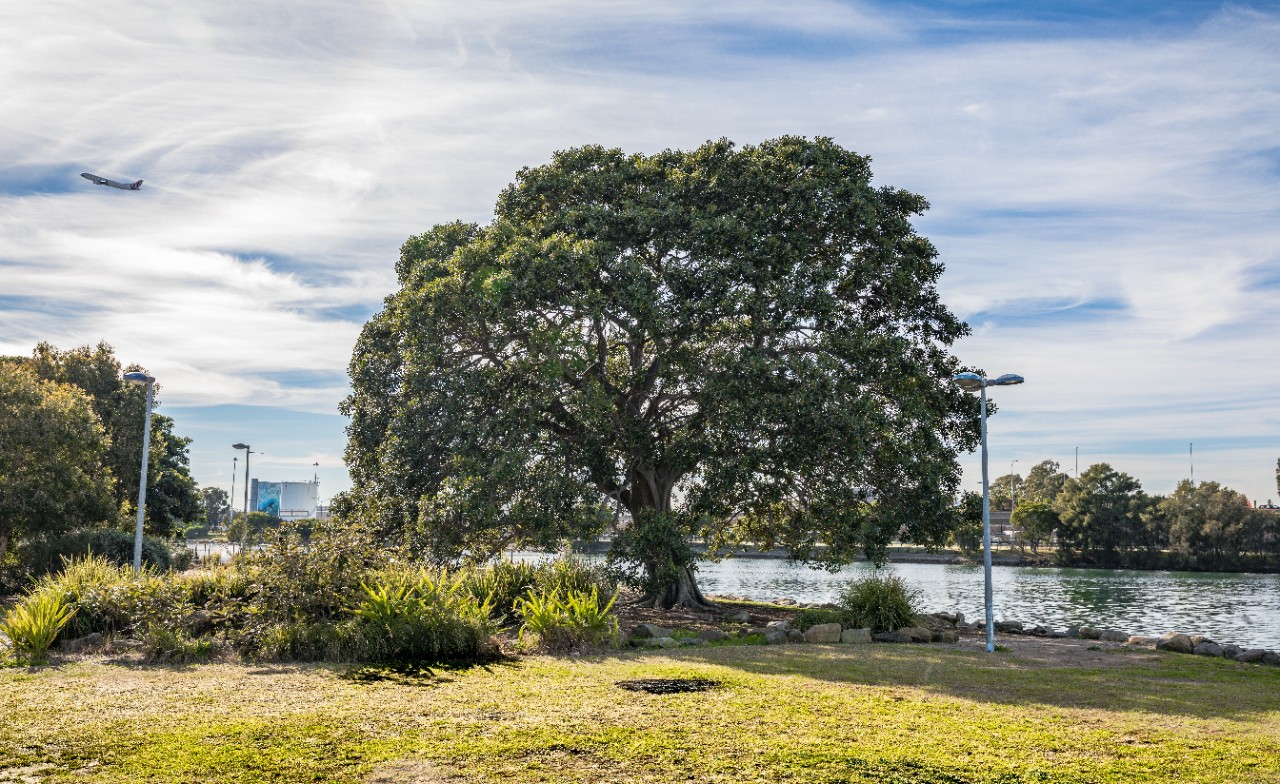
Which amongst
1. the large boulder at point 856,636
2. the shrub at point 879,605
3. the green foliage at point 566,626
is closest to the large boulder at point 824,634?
the large boulder at point 856,636

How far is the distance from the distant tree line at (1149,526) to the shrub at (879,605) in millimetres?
61479

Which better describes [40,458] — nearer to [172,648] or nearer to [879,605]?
[172,648]

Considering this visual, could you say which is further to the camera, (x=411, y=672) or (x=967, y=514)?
(x=967, y=514)

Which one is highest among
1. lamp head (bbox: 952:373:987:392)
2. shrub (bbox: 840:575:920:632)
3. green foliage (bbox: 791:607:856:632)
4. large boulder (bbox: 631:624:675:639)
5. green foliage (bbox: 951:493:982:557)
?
lamp head (bbox: 952:373:987:392)

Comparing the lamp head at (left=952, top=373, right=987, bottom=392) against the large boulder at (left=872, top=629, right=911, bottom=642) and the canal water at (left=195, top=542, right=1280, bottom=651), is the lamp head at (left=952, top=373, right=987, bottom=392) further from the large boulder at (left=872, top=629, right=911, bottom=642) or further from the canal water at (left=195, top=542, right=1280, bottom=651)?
the large boulder at (left=872, top=629, right=911, bottom=642)

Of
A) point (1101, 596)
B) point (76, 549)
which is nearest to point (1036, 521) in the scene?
point (1101, 596)

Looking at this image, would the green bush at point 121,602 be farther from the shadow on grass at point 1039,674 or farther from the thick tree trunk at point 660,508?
the thick tree trunk at point 660,508

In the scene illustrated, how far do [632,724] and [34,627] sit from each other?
32.0 feet

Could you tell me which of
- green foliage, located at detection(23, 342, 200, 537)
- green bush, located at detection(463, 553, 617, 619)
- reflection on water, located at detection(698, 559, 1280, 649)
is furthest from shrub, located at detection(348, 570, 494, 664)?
green foliage, located at detection(23, 342, 200, 537)

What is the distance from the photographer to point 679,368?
21.2 metres

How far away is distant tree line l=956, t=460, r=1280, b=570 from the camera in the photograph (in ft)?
251

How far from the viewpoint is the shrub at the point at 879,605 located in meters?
17.9

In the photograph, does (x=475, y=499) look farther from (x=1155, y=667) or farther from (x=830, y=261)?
(x=1155, y=667)

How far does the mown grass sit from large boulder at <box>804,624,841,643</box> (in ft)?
10.7
